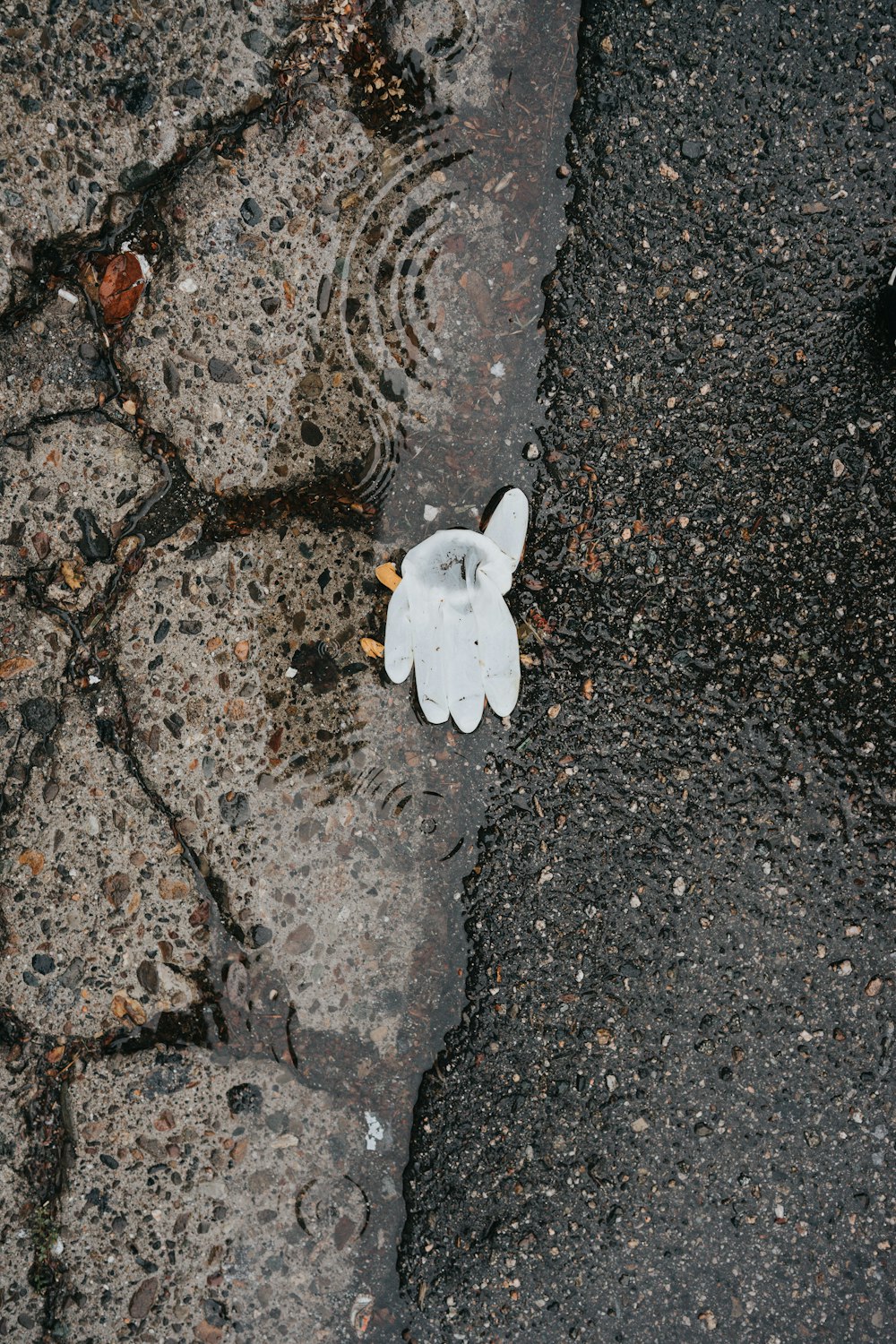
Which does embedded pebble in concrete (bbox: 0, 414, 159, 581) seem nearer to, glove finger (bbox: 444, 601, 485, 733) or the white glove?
the white glove

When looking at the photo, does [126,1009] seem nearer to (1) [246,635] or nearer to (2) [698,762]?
(1) [246,635]

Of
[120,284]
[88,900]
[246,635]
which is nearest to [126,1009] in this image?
[88,900]

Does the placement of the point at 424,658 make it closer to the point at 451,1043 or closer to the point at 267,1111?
the point at 451,1043

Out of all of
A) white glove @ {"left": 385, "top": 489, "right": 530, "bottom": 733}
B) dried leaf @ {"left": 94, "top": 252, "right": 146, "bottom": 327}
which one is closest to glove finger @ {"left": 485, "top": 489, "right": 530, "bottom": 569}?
white glove @ {"left": 385, "top": 489, "right": 530, "bottom": 733}

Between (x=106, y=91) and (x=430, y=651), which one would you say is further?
(x=430, y=651)

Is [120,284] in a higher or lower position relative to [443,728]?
higher

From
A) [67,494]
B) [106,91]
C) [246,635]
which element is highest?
[106,91]
